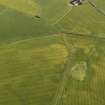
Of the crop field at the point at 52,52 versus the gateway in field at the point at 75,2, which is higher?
the gateway in field at the point at 75,2

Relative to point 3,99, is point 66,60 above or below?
above

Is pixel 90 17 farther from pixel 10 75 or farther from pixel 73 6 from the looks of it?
pixel 10 75

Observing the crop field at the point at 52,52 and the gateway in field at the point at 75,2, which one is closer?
the crop field at the point at 52,52

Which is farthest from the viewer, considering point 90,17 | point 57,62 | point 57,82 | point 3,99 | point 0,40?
point 90,17

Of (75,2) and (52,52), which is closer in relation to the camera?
(52,52)

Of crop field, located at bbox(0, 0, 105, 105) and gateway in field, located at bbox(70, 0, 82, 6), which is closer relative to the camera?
crop field, located at bbox(0, 0, 105, 105)

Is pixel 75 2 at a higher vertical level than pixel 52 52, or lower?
higher

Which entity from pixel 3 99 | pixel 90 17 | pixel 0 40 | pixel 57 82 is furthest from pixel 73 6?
pixel 3 99

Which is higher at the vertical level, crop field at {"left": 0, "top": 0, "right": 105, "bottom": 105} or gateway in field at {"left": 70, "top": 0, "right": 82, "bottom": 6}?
gateway in field at {"left": 70, "top": 0, "right": 82, "bottom": 6}
